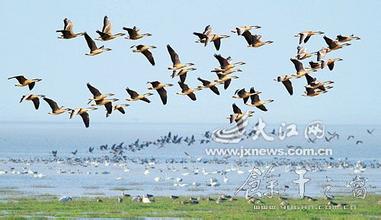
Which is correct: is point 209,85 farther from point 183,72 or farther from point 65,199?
point 65,199

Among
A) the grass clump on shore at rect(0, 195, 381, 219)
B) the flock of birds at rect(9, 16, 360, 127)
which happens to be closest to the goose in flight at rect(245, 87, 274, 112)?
the flock of birds at rect(9, 16, 360, 127)

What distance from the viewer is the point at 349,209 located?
126 feet

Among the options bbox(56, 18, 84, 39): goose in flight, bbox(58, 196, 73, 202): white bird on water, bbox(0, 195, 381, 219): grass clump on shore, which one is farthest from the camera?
bbox(58, 196, 73, 202): white bird on water

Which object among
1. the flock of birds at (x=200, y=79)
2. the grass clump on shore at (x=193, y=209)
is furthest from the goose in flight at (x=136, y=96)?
the grass clump on shore at (x=193, y=209)

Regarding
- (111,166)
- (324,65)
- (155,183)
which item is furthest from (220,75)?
(111,166)

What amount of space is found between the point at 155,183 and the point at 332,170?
35.2 feet

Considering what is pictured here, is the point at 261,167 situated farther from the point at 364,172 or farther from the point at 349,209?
the point at 349,209

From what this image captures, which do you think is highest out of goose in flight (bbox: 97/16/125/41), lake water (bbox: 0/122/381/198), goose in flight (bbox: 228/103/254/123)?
goose in flight (bbox: 97/16/125/41)

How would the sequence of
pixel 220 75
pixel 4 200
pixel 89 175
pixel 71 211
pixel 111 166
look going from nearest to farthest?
pixel 220 75 → pixel 71 211 → pixel 4 200 → pixel 89 175 → pixel 111 166

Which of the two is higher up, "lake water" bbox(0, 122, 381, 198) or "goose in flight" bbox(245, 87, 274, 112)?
"goose in flight" bbox(245, 87, 274, 112)

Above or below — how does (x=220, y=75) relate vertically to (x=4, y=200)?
above

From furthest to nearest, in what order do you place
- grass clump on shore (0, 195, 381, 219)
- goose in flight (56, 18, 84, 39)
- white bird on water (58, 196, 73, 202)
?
white bird on water (58, 196, 73, 202) → grass clump on shore (0, 195, 381, 219) → goose in flight (56, 18, 84, 39)

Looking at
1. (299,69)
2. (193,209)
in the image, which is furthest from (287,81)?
(193,209)

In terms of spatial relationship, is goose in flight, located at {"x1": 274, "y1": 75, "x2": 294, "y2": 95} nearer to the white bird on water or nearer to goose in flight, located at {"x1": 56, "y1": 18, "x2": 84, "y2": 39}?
goose in flight, located at {"x1": 56, "y1": 18, "x2": 84, "y2": 39}
